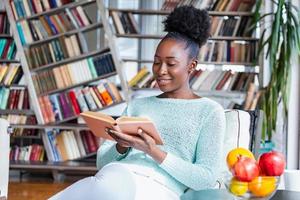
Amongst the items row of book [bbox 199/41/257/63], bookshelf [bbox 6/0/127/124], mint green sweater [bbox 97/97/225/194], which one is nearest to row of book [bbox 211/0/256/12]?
row of book [bbox 199/41/257/63]

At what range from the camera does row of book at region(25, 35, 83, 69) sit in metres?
5.14

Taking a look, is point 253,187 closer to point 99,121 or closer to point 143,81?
point 99,121

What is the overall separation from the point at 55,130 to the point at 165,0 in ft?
5.31

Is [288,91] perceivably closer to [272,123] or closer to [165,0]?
[272,123]

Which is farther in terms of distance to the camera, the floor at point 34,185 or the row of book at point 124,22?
the row of book at point 124,22

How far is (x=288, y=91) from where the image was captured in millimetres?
4297

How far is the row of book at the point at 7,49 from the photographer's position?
17.2ft

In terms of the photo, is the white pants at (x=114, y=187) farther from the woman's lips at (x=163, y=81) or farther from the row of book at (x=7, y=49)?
the row of book at (x=7, y=49)

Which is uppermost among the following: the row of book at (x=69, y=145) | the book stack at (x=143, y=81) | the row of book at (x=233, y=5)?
the row of book at (x=233, y=5)

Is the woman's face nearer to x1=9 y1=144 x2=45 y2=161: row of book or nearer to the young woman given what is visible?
the young woman

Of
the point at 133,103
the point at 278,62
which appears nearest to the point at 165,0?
the point at 278,62

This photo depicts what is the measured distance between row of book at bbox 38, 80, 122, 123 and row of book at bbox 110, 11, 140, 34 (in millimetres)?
524

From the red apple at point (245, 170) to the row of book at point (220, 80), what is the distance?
388cm

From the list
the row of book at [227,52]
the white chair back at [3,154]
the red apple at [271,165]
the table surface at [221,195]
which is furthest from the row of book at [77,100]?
the red apple at [271,165]
